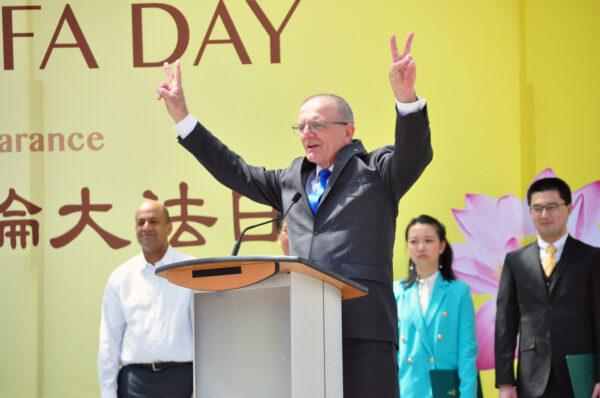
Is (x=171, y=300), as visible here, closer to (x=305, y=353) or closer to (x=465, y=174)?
(x=465, y=174)

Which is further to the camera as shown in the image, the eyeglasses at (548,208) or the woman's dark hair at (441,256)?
the woman's dark hair at (441,256)

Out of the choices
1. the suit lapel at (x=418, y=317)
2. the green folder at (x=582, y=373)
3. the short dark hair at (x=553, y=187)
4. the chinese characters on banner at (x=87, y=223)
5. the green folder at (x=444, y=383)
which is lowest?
the green folder at (x=444, y=383)

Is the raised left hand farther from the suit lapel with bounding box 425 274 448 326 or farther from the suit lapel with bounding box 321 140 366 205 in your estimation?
the suit lapel with bounding box 425 274 448 326

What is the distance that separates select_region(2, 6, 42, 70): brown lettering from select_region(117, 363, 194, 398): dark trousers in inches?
65.5

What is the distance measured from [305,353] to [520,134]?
274 cm

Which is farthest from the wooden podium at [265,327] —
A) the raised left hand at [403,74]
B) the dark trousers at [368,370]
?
the raised left hand at [403,74]

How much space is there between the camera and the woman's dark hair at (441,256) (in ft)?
15.9

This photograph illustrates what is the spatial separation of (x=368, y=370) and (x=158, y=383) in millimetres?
1800

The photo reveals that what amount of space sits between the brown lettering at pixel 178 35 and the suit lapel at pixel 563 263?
2.02 metres

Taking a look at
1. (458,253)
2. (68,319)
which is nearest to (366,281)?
(458,253)

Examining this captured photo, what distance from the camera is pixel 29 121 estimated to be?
16.8 ft

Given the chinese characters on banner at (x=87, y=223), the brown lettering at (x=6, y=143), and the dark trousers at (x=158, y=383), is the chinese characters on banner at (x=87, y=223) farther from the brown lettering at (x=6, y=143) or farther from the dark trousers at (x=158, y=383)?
the dark trousers at (x=158, y=383)

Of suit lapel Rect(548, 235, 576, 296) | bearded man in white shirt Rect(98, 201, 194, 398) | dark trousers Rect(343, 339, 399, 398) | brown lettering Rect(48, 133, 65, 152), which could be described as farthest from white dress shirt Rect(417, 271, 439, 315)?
dark trousers Rect(343, 339, 399, 398)

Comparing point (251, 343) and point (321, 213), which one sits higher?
point (321, 213)
